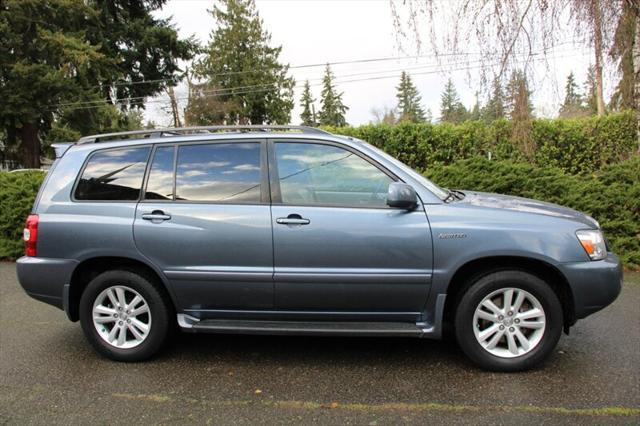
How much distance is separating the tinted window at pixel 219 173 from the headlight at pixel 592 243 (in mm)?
2360

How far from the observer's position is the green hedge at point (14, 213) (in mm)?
7730

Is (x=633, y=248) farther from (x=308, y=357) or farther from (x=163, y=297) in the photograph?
(x=163, y=297)

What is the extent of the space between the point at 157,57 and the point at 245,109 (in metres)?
17.4

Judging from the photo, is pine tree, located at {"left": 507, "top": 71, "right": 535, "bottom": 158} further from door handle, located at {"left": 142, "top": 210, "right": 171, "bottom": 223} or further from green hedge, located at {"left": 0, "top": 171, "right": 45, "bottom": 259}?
green hedge, located at {"left": 0, "top": 171, "right": 45, "bottom": 259}

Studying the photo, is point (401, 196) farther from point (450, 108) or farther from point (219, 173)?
point (450, 108)

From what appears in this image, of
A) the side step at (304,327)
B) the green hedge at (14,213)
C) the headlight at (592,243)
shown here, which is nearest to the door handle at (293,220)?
the side step at (304,327)

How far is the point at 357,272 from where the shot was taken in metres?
→ 3.51

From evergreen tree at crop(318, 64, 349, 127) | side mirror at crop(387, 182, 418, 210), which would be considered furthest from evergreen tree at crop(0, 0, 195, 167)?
evergreen tree at crop(318, 64, 349, 127)

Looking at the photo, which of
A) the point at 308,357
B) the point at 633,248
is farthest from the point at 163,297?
the point at 633,248

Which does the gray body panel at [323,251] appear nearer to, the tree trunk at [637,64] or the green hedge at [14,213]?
the green hedge at [14,213]

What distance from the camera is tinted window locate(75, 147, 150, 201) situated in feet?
12.8

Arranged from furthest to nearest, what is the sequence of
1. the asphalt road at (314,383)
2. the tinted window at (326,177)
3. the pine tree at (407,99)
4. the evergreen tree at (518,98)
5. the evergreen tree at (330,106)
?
1. the pine tree at (407,99)
2. the evergreen tree at (330,106)
3. the evergreen tree at (518,98)
4. the tinted window at (326,177)
5. the asphalt road at (314,383)

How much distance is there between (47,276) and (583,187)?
6.43 meters

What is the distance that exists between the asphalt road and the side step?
323 millimetres
